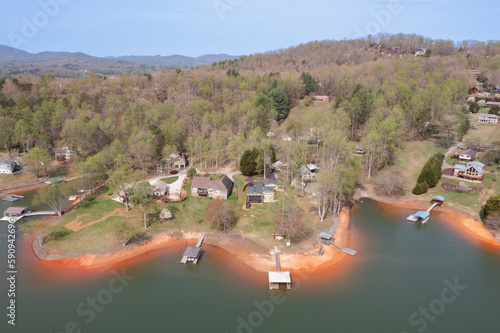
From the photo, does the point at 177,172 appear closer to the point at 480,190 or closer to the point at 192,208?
the point at 192,208

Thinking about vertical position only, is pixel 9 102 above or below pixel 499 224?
above

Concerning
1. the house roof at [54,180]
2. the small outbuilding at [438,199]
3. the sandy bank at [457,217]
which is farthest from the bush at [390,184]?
the house roof at [54,180]

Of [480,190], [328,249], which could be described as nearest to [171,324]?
[328,249]

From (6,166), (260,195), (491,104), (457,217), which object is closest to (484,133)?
(491,104)

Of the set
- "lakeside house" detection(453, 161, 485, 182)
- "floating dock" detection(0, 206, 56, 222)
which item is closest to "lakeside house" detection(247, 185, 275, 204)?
"floating dock" detection(0, 206, 56, 222)

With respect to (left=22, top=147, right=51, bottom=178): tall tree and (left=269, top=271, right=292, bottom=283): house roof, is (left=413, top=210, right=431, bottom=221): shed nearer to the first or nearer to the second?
(left=269, top=271, right=292, bottom=283): house roof

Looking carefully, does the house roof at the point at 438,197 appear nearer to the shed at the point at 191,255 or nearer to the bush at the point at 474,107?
the shed at the point at 191,255

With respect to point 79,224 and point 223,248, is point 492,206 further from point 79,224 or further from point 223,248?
point 79,224
